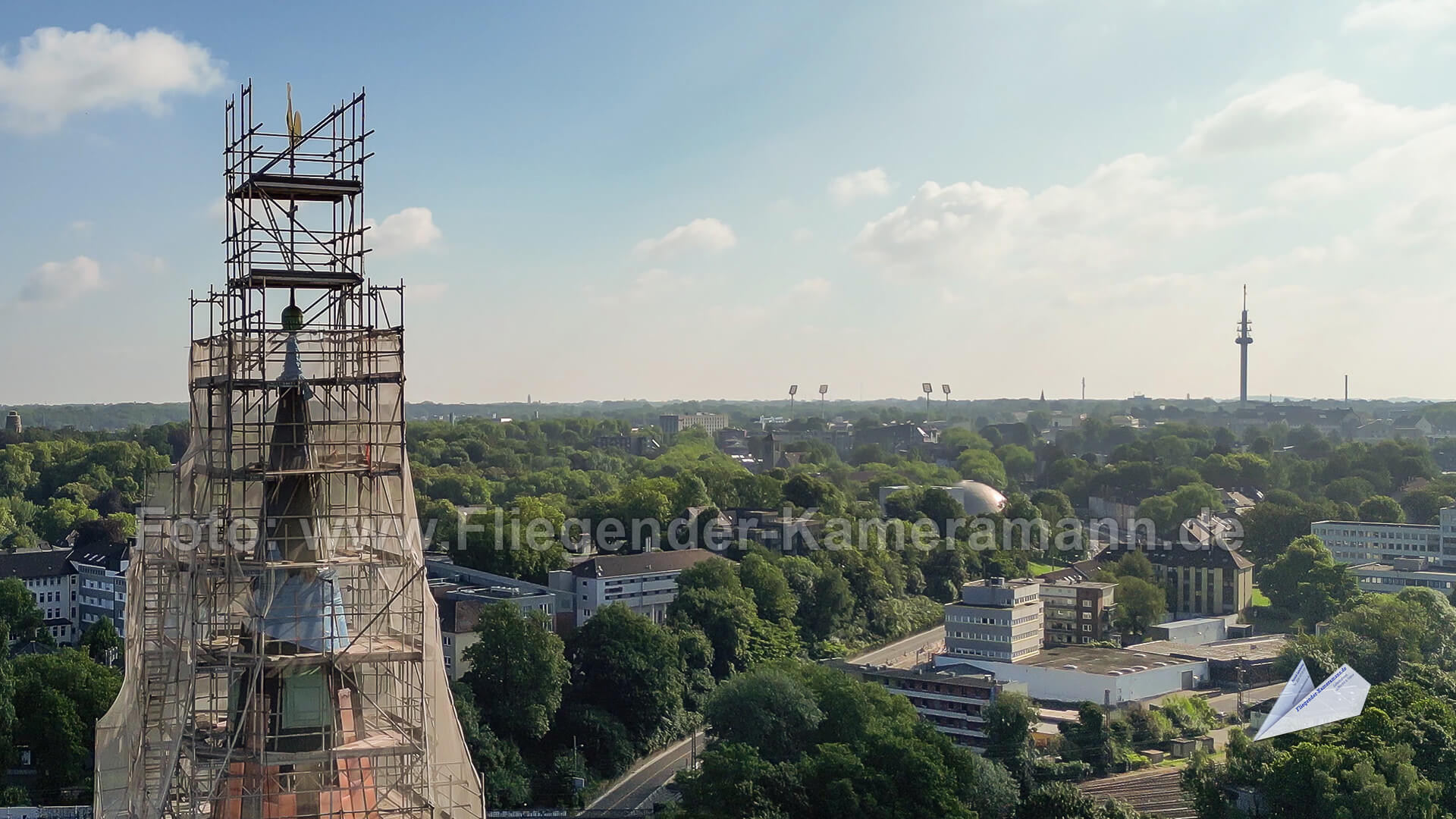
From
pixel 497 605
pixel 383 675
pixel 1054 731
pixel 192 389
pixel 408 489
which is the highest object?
pixel 192 389

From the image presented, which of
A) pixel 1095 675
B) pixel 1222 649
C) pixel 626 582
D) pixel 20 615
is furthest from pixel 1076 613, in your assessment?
pixel 20 615

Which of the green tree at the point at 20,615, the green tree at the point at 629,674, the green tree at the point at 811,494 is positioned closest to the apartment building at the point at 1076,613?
the green tree at the point at 811,494

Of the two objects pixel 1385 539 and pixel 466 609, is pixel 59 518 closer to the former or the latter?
pixel 466 609

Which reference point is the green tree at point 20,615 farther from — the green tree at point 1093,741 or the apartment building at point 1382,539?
the apartment building at point 1382,539

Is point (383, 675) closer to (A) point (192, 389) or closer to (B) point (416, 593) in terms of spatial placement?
(B) point (416, 593)

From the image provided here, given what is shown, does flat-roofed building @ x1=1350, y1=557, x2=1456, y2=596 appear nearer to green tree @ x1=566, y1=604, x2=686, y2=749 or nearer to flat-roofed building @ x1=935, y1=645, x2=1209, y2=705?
flat-roofed building @ x1=935, y1=645, x2=1209, y2=705

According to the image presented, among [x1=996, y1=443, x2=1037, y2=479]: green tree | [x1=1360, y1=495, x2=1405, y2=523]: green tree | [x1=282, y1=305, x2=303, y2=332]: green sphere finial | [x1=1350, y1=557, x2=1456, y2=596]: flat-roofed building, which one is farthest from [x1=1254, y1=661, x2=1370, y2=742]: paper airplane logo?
[x1=996, y1=443, x2=1037, y2=479]: green tree

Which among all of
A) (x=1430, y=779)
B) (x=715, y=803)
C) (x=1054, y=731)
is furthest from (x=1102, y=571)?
(x=715, y=803)

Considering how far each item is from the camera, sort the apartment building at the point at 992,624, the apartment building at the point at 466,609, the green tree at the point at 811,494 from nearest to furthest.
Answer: the apartment building at the point at 466,609 → the apartment building at the point at 992,624 → the green tree at the point at 811,494

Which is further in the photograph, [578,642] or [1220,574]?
[1220,574]
